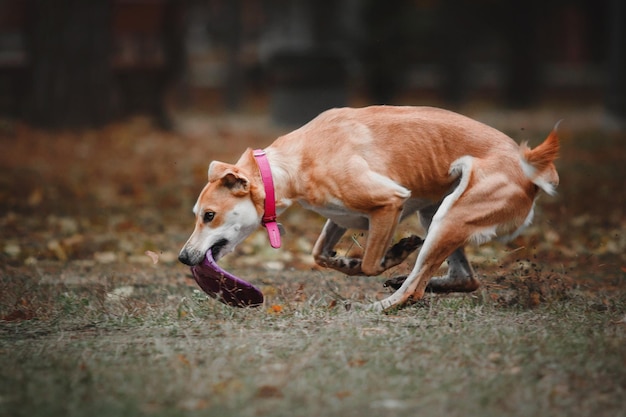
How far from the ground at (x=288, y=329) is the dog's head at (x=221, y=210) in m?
0.41

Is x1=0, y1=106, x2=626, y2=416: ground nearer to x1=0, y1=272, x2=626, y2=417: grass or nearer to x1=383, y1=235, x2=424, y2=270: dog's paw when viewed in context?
x1=0, y1=272, x2=626, y2=417: grass

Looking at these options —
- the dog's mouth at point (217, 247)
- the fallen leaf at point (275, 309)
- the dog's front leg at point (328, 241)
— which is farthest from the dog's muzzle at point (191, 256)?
the dog's front leg at point (328, 241)

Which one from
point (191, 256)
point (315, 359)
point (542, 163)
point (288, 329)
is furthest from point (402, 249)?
point (315, 359)

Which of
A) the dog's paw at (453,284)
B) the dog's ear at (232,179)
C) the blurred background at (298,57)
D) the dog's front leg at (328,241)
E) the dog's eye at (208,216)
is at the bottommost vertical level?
the blurred background at (298,57)

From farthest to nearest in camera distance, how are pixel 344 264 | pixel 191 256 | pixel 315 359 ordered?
pixel 344 264
pixel 191 256
pixel 315 359

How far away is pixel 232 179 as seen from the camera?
579cm

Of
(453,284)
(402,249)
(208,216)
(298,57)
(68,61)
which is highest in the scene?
(208,216)

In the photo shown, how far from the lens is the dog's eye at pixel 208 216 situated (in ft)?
19.1

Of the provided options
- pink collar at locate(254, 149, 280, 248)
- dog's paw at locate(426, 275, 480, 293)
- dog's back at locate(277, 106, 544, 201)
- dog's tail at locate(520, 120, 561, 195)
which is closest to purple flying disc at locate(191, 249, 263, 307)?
pink collar at locate(254, 149, 280, 248)

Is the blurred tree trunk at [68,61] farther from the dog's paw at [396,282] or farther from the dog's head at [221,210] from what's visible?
Result: the dog's paw at [396,282]

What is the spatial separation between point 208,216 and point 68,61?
10991mm

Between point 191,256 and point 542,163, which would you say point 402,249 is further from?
point 191,256

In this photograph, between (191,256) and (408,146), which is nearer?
(191,256)

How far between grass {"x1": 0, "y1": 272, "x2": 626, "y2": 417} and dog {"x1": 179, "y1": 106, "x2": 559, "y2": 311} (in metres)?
0.43
